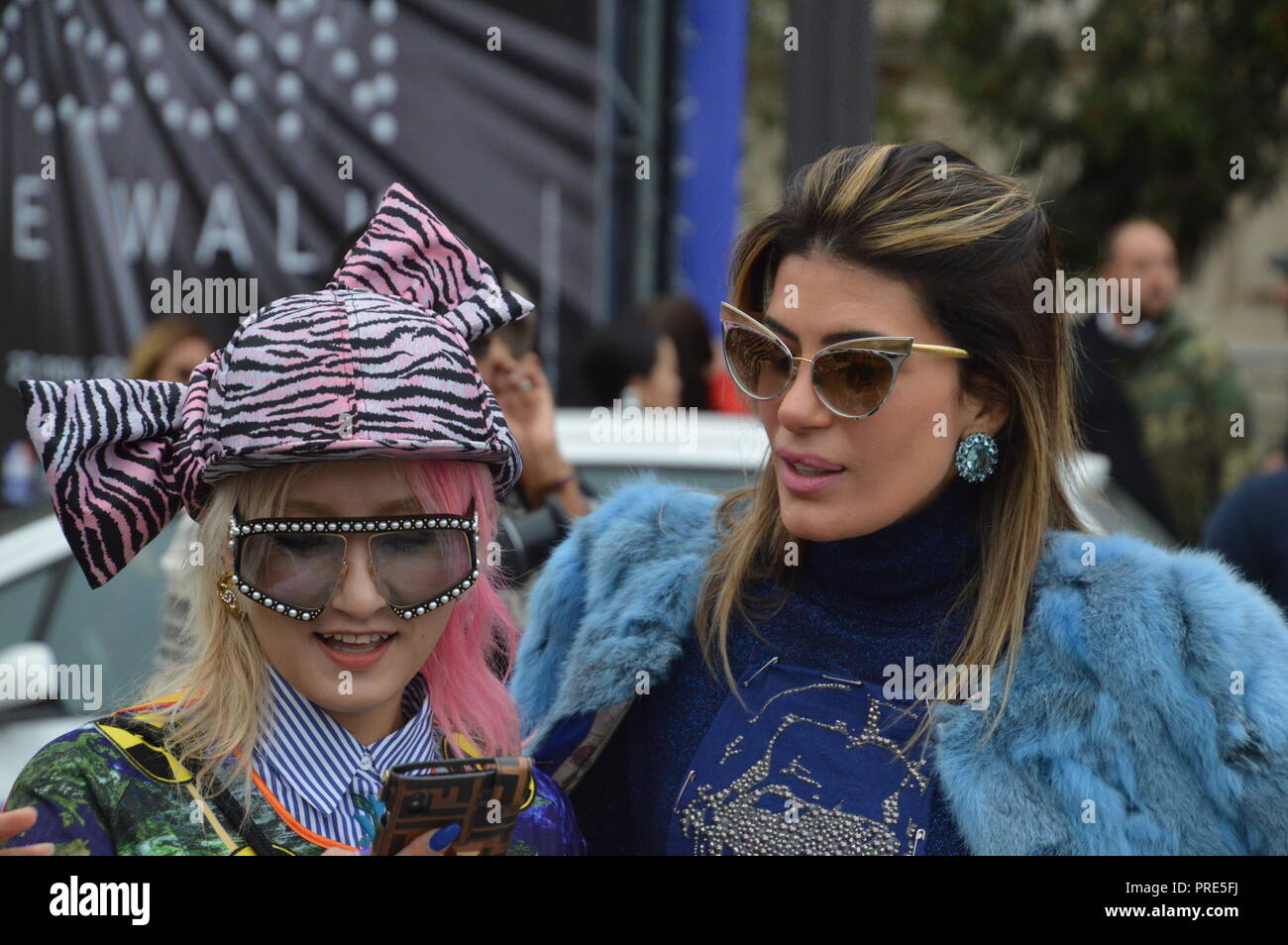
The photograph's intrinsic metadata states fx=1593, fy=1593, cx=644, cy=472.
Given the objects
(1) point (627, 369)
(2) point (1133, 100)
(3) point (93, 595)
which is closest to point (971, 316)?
(3) point (93, 595)

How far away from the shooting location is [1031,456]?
7.53ft

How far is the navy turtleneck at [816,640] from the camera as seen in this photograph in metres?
2.27

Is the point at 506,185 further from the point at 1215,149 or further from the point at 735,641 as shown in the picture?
the point at 1215,149

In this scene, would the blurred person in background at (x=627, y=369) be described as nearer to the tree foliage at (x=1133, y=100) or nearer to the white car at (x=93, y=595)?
the white car at (x=93, y=595)

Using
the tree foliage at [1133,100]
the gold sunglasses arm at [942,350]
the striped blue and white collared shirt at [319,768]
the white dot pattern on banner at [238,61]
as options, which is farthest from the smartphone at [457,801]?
the tree foliage at [1133,100]

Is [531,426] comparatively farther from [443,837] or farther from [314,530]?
[443,837]

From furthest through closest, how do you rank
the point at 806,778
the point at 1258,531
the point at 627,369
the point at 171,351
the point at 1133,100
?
the point at 1133,100 < the point at 171,351 < the point at 627,369 < the point at 1258,531 < the point at 806,778

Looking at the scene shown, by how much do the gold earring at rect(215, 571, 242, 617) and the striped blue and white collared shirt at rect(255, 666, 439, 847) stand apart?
0.27 feet

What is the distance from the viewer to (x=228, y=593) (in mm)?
1934

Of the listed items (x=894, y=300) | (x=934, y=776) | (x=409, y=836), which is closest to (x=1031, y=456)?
(x=894, y=300)

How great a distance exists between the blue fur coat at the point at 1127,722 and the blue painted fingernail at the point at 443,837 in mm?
590

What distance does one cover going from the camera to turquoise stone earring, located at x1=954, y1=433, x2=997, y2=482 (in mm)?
2283

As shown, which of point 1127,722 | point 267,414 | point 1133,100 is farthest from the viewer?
point 1133,100

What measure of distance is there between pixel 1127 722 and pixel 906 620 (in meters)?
0.35
